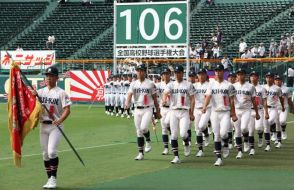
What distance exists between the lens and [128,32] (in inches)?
1145

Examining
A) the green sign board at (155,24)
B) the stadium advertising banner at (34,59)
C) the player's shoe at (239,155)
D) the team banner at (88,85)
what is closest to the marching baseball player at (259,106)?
the player's shoe at (239,155)

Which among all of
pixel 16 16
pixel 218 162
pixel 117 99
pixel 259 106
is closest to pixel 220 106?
pixel 218 162

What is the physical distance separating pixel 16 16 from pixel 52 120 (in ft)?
162

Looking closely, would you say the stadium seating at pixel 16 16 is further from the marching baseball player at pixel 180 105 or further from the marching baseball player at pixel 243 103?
the marching baseball player at pixel 180 105

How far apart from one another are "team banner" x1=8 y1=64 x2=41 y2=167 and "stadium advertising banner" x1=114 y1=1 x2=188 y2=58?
15.4m

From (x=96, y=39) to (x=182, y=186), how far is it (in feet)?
141

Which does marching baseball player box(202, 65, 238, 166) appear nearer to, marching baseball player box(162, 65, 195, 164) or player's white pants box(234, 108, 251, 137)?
marching baseball player box(162, 65, 195, 164)

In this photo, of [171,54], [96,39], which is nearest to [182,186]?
[171,54]

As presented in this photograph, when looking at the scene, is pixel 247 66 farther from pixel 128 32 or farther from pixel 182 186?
pixel 182 186

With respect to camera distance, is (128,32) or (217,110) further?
(128,32)

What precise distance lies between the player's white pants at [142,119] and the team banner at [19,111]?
5300 millimetres

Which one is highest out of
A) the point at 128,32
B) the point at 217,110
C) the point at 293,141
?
the point at 128,32

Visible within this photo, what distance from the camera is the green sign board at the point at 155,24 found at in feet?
91.9

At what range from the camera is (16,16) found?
2391 inches
